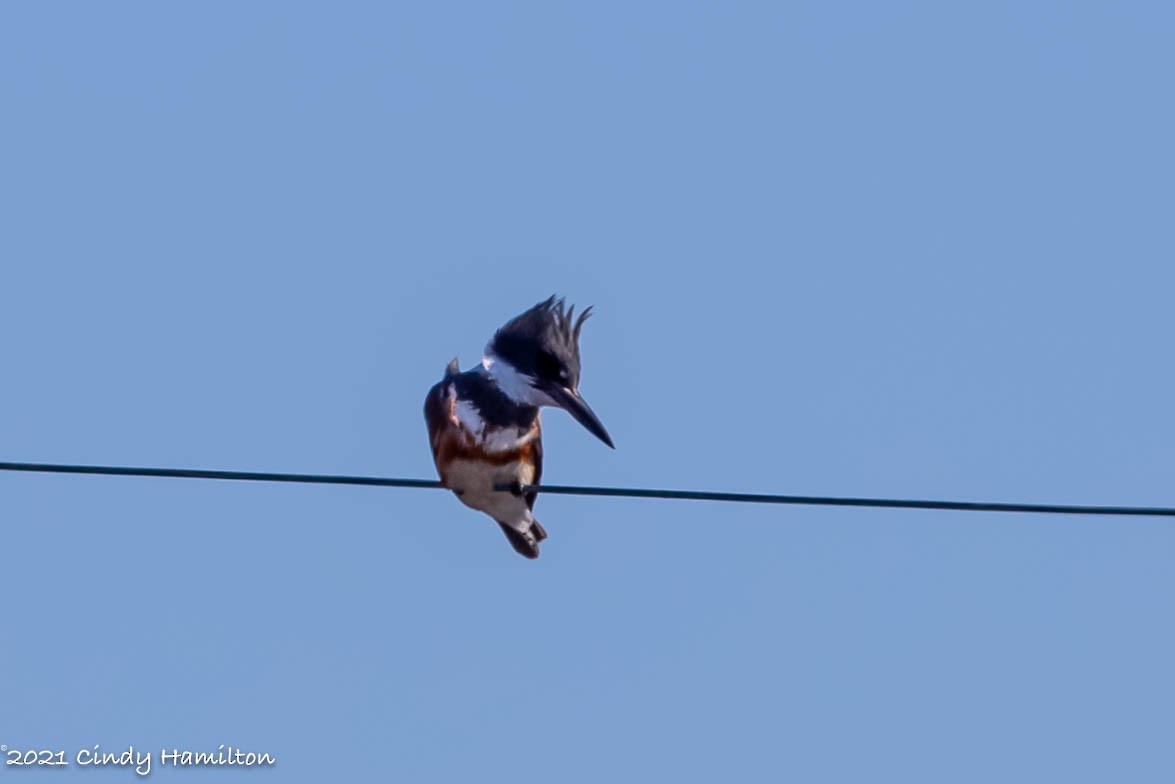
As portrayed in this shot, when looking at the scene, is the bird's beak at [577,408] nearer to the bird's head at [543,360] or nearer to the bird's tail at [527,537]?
the bird's head at [543,360]

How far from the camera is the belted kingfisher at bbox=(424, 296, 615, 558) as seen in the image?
264 inches

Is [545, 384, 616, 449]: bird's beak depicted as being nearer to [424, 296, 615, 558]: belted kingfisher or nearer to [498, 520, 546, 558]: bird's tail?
[424, 296, 615, 558]: belted kingfisher

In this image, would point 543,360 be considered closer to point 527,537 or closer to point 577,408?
point 577,408

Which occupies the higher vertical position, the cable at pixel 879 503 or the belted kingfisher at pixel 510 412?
the belted kingfisher at pixel 510 412

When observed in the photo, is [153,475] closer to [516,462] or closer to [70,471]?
[70,471]

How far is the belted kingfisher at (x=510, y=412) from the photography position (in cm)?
670

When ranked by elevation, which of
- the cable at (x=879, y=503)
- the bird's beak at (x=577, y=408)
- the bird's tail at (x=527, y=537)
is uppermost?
the bird's beak at (x=577, y=408)

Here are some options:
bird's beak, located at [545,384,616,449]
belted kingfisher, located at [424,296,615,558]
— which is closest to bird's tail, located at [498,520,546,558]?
belted kingfisher, located at [424,296,615,558]

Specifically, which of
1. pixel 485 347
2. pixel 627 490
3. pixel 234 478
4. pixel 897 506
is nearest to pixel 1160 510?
pixel 897 506

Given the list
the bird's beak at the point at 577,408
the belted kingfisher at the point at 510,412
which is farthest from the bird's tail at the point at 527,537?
the bird's beak at the point at 577,408

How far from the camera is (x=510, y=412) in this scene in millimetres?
6883

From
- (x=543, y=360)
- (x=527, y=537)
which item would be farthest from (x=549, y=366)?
(x=527, y=537)

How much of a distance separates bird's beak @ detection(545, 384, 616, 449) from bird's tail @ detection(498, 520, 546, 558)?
0.50 meters

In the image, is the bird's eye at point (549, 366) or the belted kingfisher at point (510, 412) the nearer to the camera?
the belted kingfisher at point (510, 412)
